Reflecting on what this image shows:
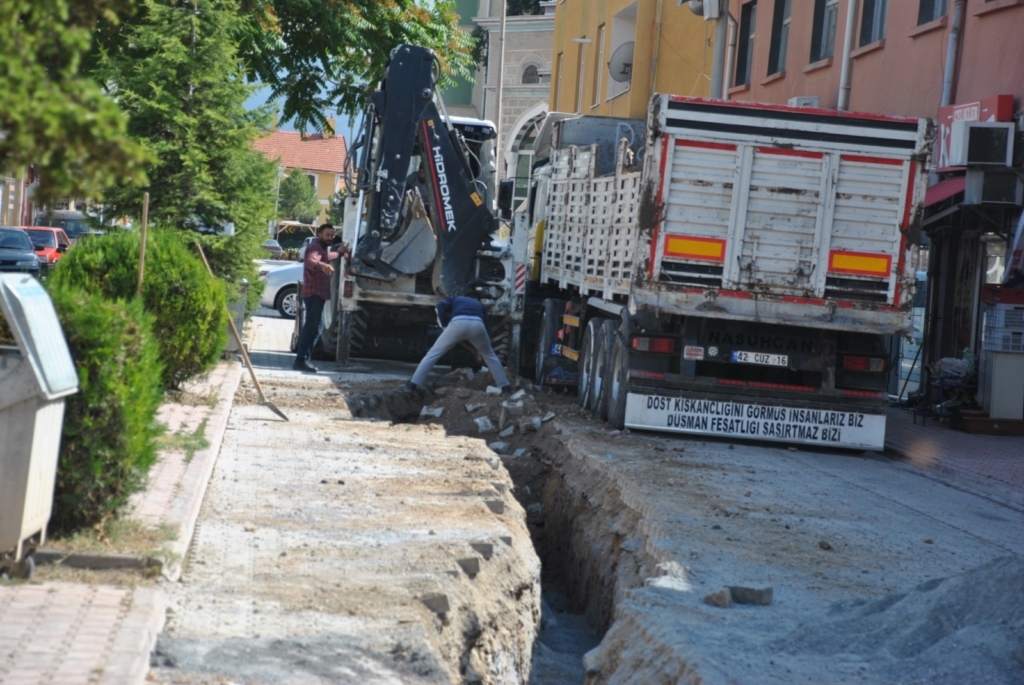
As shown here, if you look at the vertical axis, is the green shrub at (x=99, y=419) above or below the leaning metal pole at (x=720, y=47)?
below

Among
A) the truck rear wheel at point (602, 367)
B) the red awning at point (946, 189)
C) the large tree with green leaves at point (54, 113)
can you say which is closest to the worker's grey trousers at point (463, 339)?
the truck rear wheel at point (602, 367)

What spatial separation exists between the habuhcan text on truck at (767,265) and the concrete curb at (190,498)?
4073 millimetres

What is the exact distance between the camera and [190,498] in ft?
22.7

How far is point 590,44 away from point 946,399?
66.9 ft

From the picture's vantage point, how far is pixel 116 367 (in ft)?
19.2

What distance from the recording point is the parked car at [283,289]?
27.1m

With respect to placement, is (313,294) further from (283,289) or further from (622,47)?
(622,47)

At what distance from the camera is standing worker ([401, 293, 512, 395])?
14508mm

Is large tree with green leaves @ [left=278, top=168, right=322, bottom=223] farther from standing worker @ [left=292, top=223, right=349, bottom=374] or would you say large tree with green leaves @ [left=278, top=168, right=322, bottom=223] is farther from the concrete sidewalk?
the concrete sidewalk

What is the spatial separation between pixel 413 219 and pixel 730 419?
19.0ft

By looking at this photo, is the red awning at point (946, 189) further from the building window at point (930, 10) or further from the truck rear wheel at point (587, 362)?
the truck rear wheel at point (587, 362)

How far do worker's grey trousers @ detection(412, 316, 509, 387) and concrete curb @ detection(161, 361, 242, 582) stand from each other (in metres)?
4.32

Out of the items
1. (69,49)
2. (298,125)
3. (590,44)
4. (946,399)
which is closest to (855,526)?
(69,49)

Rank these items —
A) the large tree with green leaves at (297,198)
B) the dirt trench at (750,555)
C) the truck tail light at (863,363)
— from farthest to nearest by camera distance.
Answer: the large tree with green leaves at (297,198), the truck tail light at (863,363), the dirt trench at (750,555)
